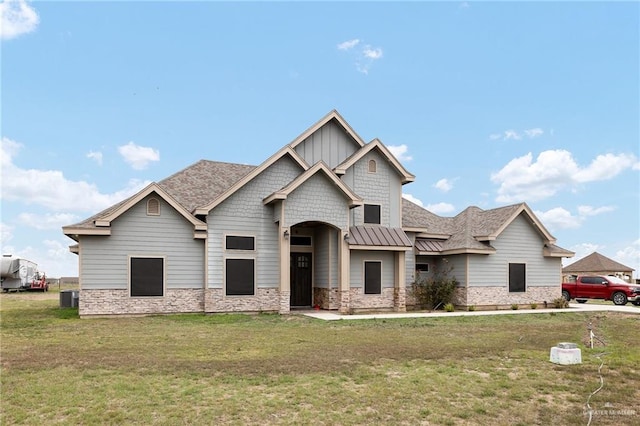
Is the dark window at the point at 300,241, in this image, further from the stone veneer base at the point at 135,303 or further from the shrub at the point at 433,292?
the shrub at the point at 433,292

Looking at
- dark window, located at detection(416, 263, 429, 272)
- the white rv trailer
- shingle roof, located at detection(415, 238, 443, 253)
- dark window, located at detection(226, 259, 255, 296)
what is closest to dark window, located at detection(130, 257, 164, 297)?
dark window, located at detection(226, 259, 255, 296)

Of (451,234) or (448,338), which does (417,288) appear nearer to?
(451,234)

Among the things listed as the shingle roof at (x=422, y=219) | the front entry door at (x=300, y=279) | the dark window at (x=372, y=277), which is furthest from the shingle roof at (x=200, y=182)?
the shingle roof at (x=422, y=219)

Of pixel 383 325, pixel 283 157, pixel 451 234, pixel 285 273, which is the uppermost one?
pixel 283 157

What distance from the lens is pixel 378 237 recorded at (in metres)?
22.5

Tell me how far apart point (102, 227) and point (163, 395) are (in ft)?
41.4

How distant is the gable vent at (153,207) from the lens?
19.3 metres

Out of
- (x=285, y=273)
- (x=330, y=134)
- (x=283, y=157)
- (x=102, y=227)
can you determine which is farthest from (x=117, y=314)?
(x=330, y=134)

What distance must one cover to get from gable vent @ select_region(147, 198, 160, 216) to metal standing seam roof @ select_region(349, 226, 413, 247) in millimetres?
7955

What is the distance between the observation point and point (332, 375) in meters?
8.73

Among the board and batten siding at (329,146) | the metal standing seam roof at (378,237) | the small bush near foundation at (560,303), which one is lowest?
the small bush near foundation at (560,303)

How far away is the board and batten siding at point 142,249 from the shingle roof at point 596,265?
40.0 m

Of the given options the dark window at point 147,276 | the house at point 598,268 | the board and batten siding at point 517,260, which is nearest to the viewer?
the dark window at point 147,276

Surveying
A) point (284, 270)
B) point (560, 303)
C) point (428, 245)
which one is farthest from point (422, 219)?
point (284, 270)
